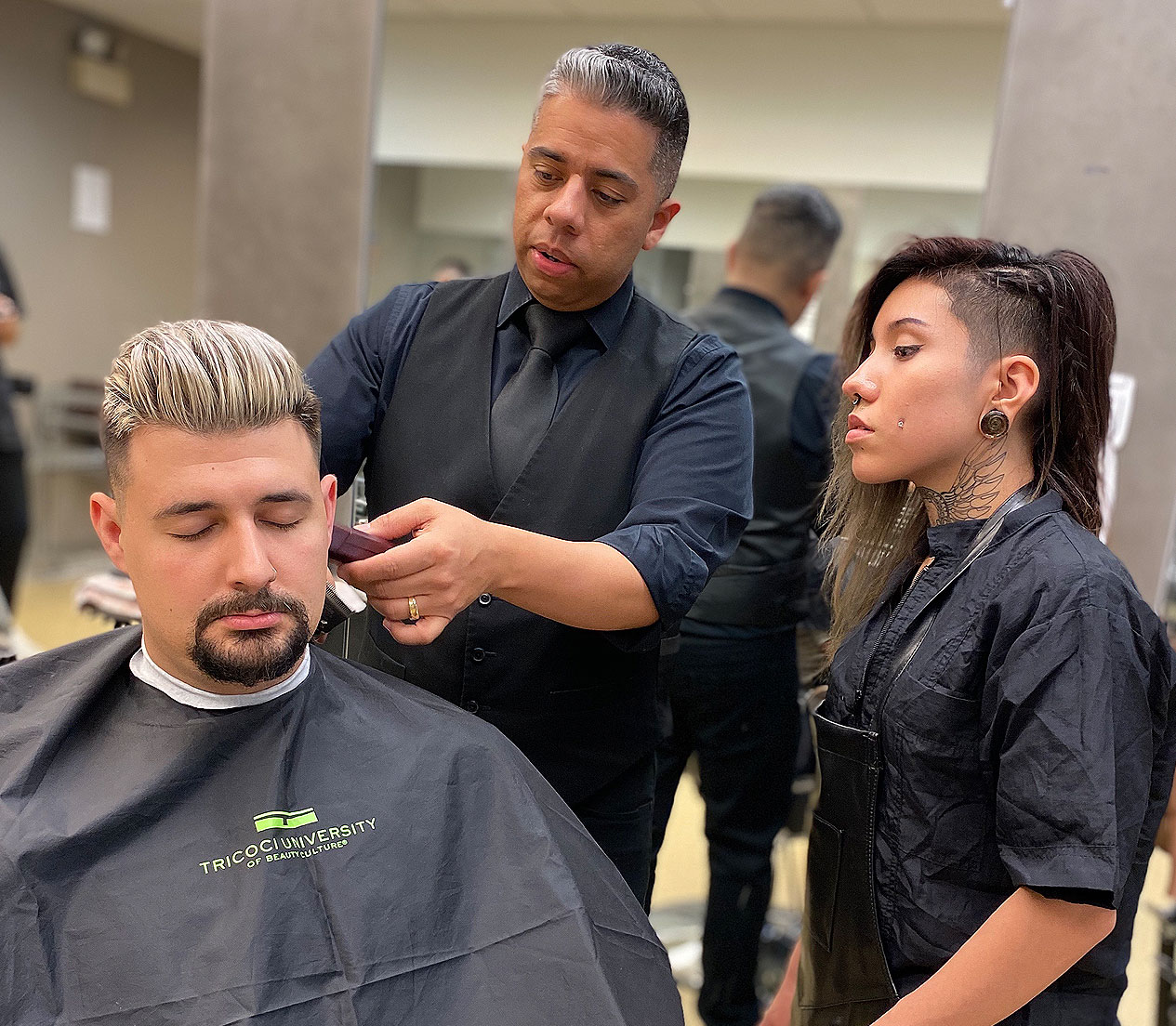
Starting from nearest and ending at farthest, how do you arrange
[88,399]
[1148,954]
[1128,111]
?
[1128,111] < [1148,954] < [88,399]

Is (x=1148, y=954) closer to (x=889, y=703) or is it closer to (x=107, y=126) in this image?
(x=889, y=703)

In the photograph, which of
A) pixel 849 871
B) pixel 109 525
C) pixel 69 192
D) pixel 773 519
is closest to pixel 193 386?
pixel 109 525

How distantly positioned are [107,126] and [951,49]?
5.51 meters

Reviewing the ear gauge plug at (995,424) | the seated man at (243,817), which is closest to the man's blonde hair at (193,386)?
the seated man at (243,817)

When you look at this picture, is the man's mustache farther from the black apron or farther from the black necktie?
the black apron

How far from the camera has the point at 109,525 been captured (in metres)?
1.29

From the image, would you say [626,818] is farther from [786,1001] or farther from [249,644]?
[249,644]

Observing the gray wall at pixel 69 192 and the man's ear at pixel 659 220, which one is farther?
the gray wall at pixel 69 192

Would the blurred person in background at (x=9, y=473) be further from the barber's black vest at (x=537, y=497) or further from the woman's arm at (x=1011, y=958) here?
the woman's arm at (x=1011, y=958)

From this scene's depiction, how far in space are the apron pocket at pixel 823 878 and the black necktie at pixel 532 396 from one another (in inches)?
25.0

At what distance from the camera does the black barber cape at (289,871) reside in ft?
3.74

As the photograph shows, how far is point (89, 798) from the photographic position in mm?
1237

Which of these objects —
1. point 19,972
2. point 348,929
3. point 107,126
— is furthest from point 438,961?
point 107,126

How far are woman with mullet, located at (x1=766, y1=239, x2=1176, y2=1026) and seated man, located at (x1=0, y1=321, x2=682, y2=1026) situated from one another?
319mm
